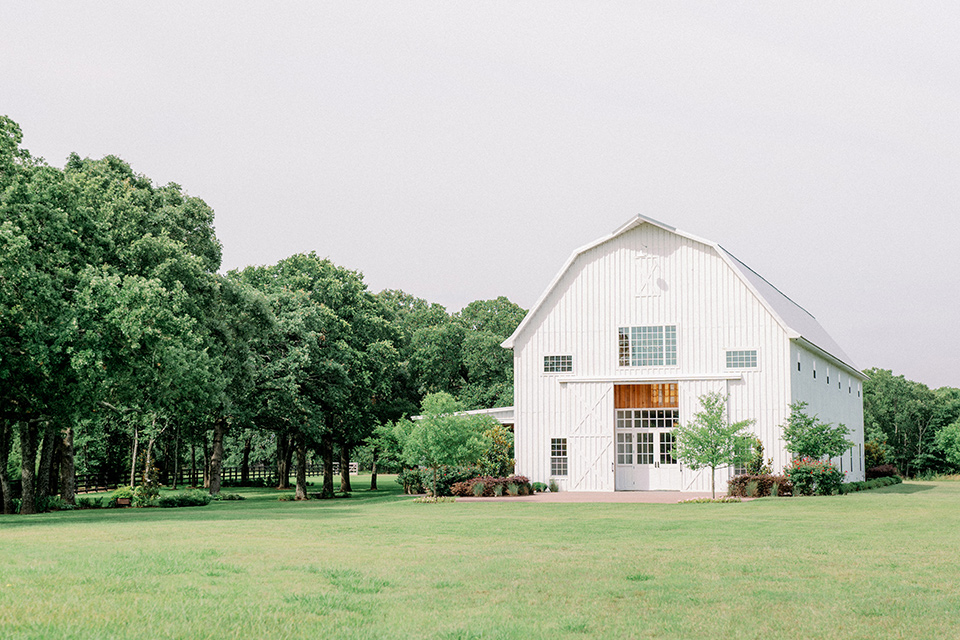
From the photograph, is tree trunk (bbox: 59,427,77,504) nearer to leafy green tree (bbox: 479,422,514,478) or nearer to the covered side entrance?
leafy green tree (bbox: 479,422,514,478)

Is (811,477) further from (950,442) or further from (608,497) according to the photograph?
(950,442)

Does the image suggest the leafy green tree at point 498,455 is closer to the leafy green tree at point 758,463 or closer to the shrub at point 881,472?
the leafy green tree at point 758,463

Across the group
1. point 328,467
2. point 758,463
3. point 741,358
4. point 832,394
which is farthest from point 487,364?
point 758,463

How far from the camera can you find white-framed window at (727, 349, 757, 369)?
33156 millimetres

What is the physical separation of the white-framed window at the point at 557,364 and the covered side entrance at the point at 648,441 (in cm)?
198

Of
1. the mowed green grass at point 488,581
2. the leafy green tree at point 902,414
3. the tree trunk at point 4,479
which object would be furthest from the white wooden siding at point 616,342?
the leafy green tree at point 902,414

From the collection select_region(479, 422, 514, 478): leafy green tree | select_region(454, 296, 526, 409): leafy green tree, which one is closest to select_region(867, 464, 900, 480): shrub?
select_region(454, 296, 526, 409): leafy green tree

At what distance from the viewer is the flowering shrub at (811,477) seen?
99.4 feet

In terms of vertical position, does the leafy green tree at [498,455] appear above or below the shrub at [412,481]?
above

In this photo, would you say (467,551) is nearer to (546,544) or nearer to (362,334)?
(546,544)

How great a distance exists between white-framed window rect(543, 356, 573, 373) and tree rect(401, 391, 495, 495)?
634 centimetres

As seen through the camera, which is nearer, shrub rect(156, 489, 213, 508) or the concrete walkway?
the concrete walkway

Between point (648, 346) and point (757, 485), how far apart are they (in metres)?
6.79

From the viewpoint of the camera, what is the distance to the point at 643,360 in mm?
34594
